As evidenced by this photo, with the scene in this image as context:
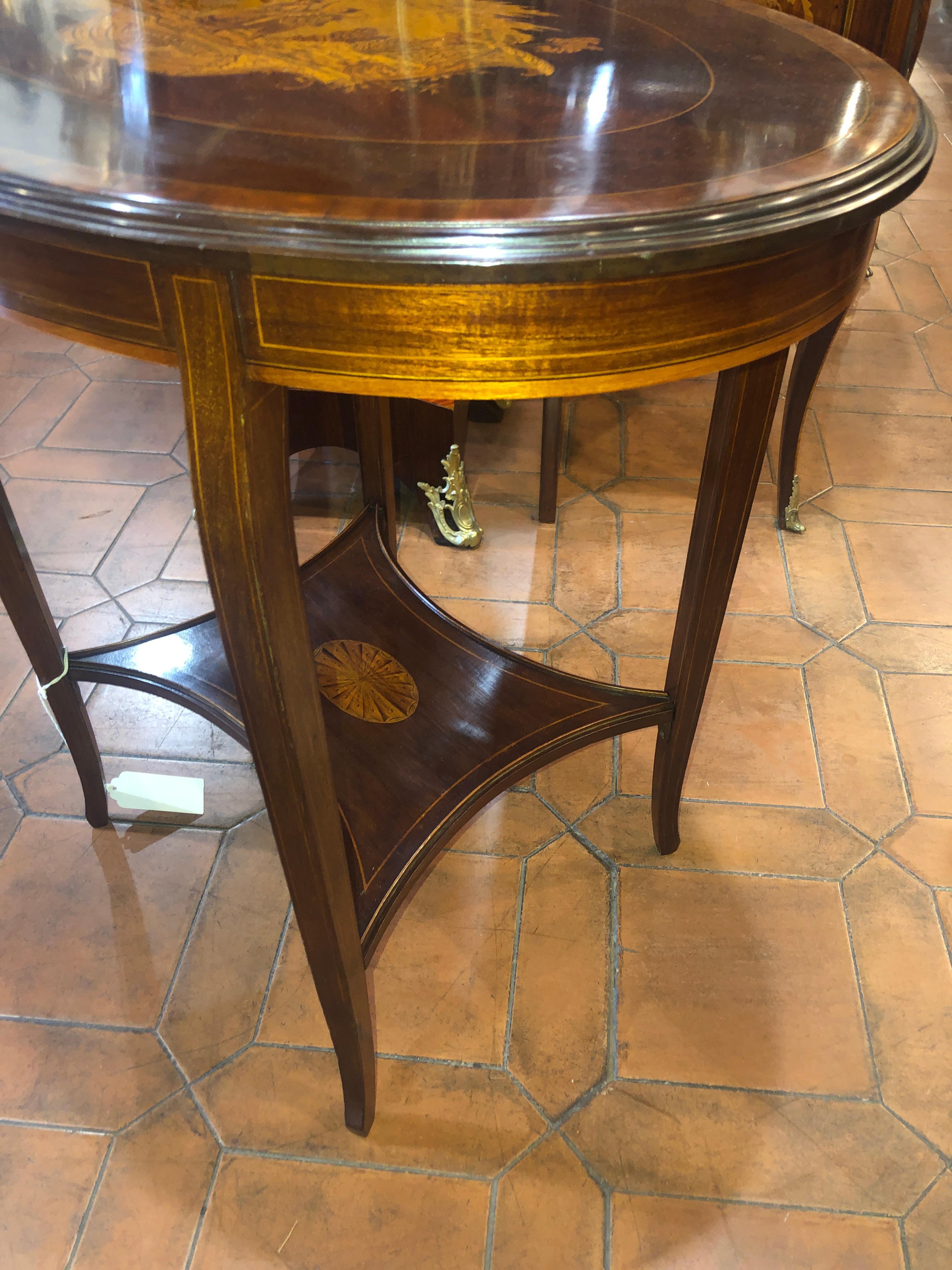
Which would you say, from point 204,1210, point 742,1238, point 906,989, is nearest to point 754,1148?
point 742,1238

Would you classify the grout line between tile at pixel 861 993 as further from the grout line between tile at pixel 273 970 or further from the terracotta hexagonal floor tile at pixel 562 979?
the grout line between tile at pixel 273 970

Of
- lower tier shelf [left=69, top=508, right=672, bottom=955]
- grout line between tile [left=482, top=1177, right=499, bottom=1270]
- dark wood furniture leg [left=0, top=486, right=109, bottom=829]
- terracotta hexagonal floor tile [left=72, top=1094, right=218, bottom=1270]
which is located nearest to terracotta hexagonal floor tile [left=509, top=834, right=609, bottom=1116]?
grout line between tile [left=482, top=1177, right=499, bottom=1270]

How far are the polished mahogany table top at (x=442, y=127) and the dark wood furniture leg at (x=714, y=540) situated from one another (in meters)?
0.26

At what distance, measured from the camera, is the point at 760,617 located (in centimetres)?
187

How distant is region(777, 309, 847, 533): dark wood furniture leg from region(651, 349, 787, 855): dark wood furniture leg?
79 centimetres

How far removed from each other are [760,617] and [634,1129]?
3.36 ft

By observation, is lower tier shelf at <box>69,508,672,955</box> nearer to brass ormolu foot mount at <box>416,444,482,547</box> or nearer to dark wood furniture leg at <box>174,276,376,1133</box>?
dark wood furniture leg at <box>174,276,376,1133</box>

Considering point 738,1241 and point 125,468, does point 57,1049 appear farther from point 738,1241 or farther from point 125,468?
point 125,468

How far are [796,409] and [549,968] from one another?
1221mm

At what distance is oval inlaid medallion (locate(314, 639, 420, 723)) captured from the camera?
131cm

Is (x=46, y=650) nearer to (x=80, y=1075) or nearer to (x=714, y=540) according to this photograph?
(x=80, y=1075)

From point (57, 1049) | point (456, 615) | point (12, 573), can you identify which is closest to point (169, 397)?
point (456, 615)

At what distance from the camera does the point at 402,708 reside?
4.29ft

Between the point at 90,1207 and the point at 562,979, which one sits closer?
the point at 90,1207
